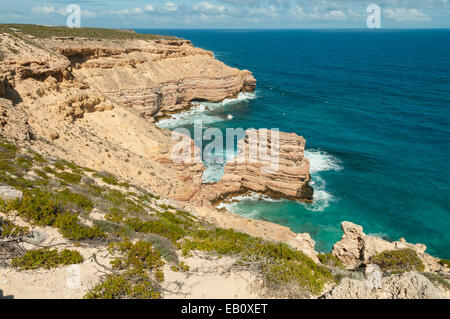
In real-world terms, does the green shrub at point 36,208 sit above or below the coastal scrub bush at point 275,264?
above

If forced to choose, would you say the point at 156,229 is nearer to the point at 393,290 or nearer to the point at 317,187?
the point at 393,290

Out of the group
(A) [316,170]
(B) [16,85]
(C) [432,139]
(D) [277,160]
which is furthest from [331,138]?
(B) [16,85]

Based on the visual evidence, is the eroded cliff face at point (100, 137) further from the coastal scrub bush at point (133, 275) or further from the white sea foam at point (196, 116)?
the white sea foam at point (196, 116)

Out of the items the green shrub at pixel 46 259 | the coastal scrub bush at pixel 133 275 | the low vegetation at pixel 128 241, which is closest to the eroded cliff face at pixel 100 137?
the low vegetation at pixel 128 241

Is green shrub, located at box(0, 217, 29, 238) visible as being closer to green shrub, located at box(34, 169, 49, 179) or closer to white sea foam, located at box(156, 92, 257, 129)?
green shrub, located at box(34, 169, 49, 179)

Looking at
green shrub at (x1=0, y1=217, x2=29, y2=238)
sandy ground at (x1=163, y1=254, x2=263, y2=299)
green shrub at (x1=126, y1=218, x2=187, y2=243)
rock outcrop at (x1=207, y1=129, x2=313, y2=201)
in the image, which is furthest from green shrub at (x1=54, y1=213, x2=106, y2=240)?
rock outcrop at (x1=207, y1=129, x2=313, y2=201)

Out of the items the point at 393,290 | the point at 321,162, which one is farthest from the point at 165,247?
the point at 321,162
